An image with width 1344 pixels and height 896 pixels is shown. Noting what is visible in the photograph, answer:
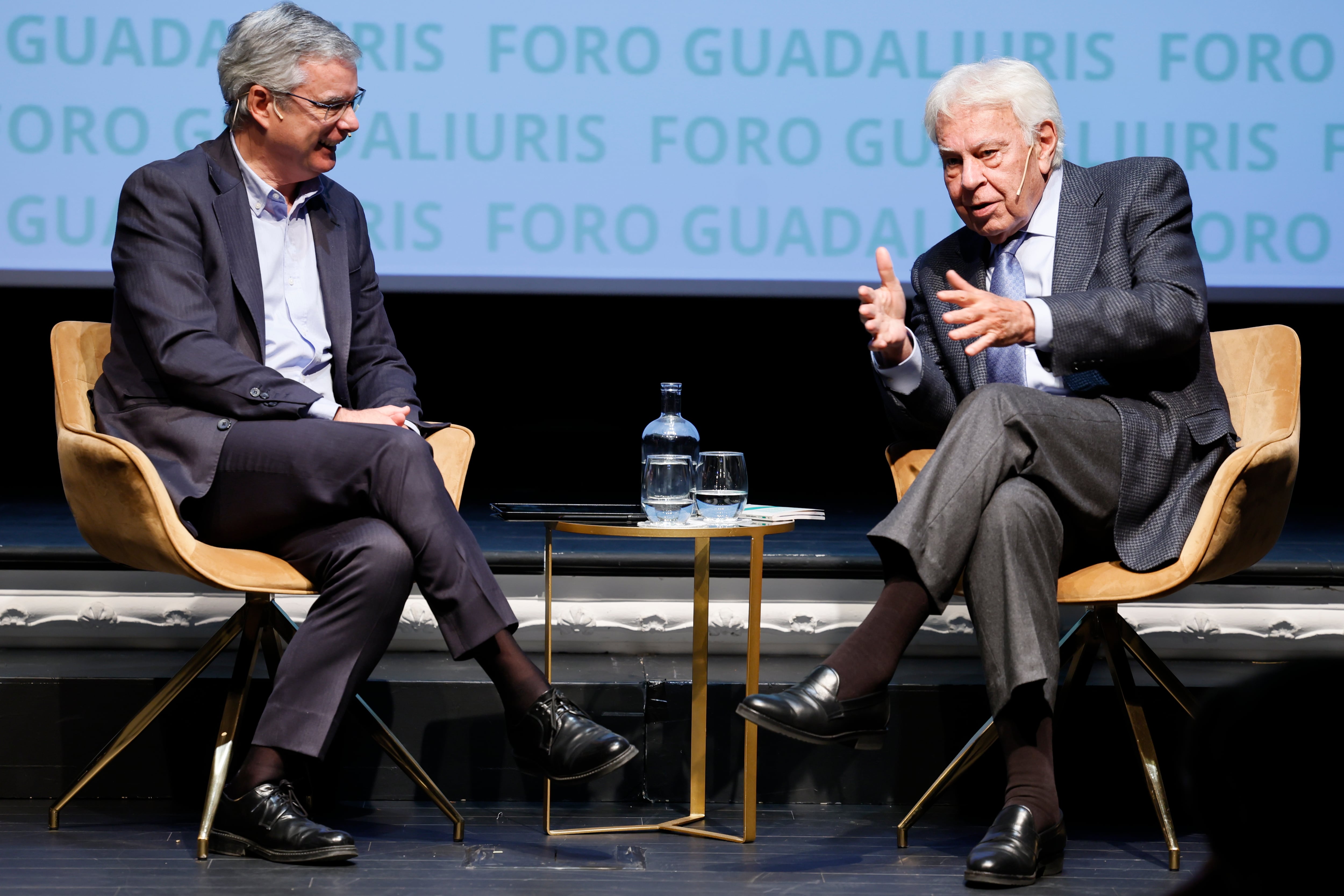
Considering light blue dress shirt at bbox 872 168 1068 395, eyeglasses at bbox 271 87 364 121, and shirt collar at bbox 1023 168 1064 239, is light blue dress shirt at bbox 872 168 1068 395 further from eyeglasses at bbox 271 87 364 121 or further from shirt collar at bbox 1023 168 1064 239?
eyeglasses at bbox 271 87 364 121

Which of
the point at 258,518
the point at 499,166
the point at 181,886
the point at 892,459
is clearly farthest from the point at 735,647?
the point at 499,166

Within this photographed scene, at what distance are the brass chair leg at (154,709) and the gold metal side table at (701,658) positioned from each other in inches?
21.0

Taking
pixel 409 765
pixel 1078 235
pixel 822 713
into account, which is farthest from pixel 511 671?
pixel 1078 235

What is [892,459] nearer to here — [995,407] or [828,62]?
[995,407]

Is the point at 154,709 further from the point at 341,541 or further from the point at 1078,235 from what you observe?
the point at 1078,235

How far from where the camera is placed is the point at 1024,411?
2.17 meters

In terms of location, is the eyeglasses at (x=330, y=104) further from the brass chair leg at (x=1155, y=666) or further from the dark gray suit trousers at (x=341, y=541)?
the brass chair leg at (x=1155, y=666)

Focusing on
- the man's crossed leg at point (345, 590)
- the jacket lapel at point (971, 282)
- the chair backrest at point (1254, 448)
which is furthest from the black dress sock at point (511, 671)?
the chair backrest at point (1254, 448)

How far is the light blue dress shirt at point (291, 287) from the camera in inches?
98.5

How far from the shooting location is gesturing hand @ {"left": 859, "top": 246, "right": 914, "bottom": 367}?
232 cm

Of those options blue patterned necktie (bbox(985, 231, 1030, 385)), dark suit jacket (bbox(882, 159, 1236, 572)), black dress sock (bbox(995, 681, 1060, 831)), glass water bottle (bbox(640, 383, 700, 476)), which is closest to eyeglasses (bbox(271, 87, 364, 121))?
glass water bottle (bbox(640, 383, 700, 476))

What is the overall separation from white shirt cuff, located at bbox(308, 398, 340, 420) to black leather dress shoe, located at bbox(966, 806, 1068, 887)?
1.26 metres

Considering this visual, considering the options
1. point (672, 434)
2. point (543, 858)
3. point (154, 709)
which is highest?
point (672, 434)

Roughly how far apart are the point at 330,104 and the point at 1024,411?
4.34ft
